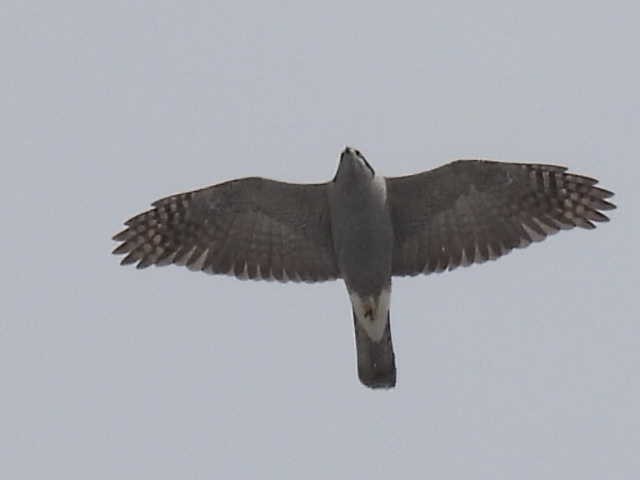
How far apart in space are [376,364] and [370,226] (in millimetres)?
1525

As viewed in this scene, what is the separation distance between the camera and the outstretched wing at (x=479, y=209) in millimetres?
16719

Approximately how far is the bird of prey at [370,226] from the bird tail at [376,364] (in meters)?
0.01

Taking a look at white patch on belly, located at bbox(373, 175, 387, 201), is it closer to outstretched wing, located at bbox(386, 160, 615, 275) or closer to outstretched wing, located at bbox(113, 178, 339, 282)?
outstretched wing, located at bbox(386, 160, 615, 275)

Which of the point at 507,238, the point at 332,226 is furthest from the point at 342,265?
the point at 507,238

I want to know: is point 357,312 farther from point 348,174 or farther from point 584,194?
point 584,194

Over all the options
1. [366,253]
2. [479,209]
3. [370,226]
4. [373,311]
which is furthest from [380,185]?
[373,311]

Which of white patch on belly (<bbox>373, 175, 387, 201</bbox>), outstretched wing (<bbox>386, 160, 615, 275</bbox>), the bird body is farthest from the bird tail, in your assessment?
white patch on belly (<bbox>373, 175, 387, 201</bbox>)

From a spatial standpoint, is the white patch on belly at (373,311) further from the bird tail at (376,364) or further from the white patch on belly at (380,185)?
the white patch on belly at (380,185)

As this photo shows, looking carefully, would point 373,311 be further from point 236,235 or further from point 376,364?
point 236,235

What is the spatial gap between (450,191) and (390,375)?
2040 mm

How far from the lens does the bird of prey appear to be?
16656 mm

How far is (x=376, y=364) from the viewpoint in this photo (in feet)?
55.6

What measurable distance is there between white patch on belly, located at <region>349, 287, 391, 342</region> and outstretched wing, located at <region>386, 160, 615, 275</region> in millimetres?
426

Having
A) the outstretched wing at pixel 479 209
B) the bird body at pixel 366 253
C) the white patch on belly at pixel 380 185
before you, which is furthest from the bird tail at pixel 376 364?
the white patch on belly at pixel 380 185
